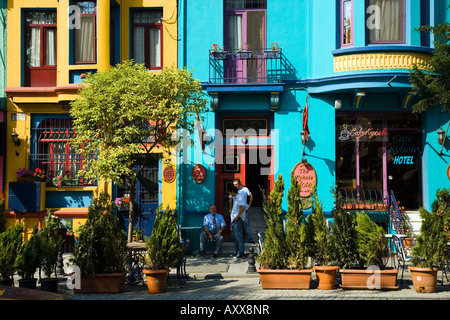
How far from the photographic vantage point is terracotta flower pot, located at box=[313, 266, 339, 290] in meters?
10.8

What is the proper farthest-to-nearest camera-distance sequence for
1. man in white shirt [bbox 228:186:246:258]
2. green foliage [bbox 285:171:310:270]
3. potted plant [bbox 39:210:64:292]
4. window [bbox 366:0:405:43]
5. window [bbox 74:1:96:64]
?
window [bbox 74:1:96:64]
window [bbox 366:0:405:43]
man in white shirt [bbox 228:186:246:258]
green foliage [bbox 285:171:310:270]
potted plant [bbox 39:210:64:292]

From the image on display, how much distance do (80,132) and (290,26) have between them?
685 centimetres

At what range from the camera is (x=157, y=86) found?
13383 millimetres

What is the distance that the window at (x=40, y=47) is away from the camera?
55.0 ft

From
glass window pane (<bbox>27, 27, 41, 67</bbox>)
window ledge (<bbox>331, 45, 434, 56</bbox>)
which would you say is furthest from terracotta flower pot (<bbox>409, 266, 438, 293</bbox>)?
glass window pane (<bbox>27, 27, 41, 67</bbox>)

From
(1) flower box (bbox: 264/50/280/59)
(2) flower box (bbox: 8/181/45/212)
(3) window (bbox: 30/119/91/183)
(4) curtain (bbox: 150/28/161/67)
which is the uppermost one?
(4) curtain (bbox: 150/28/161/67)

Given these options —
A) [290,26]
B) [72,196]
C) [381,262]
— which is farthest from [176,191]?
[381,262]

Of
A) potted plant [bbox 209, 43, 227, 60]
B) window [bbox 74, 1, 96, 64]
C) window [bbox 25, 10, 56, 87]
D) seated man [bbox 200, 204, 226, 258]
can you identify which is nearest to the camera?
seated man [bbox 200, 204, 226, 258]

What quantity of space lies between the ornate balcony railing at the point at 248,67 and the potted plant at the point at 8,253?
293 inches

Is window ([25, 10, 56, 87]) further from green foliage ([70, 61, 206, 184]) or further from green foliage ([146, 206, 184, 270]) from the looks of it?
green foliage ([146, 206, 184, 270])

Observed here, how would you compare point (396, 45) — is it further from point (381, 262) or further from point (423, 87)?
point (381, 262)

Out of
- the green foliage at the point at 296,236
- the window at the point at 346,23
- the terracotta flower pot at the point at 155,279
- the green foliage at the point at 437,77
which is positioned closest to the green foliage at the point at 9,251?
the terracotta flower pot at the point at 155,279

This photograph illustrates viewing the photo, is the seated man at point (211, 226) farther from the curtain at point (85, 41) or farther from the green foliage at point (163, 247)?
the curtain at point (85, 41)

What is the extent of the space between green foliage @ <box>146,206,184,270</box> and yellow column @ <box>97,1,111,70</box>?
6.75 m
